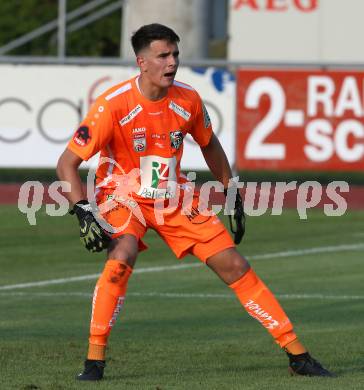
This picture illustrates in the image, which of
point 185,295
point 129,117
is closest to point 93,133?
point 129,117

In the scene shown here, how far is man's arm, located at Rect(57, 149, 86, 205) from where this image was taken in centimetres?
848

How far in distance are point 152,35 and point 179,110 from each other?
51 centimetres

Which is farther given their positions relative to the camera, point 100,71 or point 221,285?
point 100,71

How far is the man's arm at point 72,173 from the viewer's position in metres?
8.48

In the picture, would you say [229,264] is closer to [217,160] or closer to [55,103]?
[217,160]

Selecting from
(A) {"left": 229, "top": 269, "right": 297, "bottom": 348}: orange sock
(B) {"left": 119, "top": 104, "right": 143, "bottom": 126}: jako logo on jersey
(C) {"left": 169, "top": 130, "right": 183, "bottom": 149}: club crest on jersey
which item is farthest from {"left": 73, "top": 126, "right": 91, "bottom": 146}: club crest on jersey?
(A) {"left": 229, "top": 269, "right": 297, "bottom": 348}: orange sock

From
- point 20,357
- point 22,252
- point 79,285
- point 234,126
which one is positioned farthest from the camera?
point 234,126

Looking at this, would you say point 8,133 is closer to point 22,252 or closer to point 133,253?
point 22,252

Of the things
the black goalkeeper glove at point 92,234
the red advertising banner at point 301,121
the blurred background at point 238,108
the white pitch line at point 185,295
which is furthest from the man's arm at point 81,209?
the red advertising banner at point 301,121

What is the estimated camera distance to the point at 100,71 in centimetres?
2208

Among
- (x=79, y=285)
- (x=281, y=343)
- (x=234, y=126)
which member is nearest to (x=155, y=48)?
(x=281, y=343)

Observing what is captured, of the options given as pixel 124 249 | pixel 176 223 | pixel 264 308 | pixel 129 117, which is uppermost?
pixel 129 117

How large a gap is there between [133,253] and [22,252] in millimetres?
7845

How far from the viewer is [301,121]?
2178 centimetres
